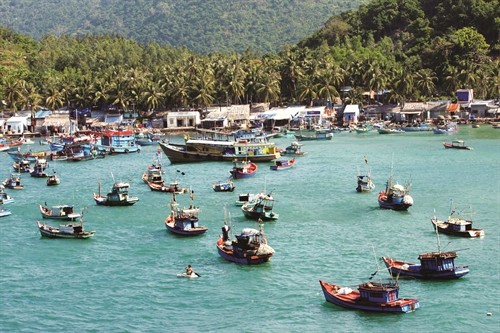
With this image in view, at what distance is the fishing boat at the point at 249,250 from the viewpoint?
145 ft

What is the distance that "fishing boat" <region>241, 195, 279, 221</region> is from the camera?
55.1 m

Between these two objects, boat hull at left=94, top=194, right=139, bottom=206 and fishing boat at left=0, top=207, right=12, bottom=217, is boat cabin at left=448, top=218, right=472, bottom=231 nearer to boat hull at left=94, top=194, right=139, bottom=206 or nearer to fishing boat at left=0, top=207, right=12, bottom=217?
boat hull at left=94, top=194, right=139, bottom=206

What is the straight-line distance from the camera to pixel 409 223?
53531 mm

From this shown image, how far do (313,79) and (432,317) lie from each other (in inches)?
4036

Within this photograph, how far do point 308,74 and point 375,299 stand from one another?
10571 centimetres

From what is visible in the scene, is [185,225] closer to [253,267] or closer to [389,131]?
[253,267]

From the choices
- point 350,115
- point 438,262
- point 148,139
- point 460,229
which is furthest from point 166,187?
point 350,115

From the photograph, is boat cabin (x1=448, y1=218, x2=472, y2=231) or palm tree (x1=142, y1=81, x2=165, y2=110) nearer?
boat cabin (x1=448, y1=218, x2=472, y2=231)

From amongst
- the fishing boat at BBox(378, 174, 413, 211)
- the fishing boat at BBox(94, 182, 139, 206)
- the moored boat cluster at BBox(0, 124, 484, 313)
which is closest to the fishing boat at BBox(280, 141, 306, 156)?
the moored boat cluster at BBox(0, 124, 484, 313)

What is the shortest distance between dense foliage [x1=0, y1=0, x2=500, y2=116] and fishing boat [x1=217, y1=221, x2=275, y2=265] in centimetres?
8931

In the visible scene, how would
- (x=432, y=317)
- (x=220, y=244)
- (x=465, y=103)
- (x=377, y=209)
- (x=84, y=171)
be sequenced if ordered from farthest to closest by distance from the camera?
1. (x=465, y=103)
2. (x=84, y=171)
3. (x=377, y=209)
4. (x=220, y=244)
5. (x=432, y=317)

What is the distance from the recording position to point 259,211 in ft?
181

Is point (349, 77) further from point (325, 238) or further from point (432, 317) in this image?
point (432, 317)

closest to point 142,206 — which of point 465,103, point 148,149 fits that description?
point 148,149
